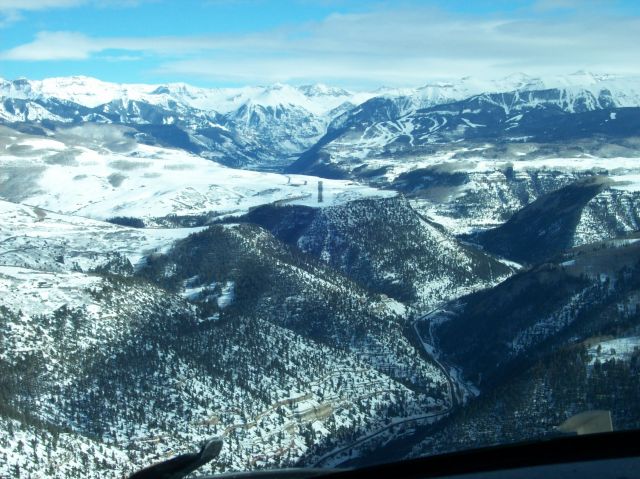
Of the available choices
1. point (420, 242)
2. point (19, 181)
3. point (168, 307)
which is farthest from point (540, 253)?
point (19, 181)

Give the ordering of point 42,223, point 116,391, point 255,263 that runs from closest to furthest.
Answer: point 116,391 → point 255,263 → point 42,223

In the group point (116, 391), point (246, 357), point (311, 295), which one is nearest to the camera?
point (116, 391)

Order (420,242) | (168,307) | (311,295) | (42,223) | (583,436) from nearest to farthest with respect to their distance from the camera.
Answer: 1. (583,436)
2. (168,307)
3. (311,295)
4. (420,242)
5. (42,223)

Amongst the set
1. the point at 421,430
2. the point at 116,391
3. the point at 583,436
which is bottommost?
the point at 421,430

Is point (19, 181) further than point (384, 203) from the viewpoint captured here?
Yes

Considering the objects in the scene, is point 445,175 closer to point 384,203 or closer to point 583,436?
point 384,203

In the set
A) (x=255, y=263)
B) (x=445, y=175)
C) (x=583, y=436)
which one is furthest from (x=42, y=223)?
(x=583, y=436)

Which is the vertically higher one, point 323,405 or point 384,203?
point 384,203

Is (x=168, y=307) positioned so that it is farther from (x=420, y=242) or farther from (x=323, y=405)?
(x=420, y=242)

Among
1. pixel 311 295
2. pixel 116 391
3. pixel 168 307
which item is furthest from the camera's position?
pixel 311 295
